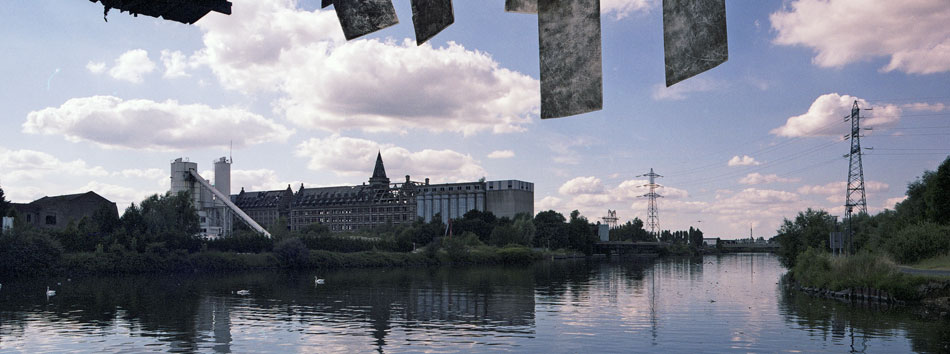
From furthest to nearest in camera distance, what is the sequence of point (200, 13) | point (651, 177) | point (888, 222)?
point (651, 177) → point (888, 222) → point (200, 13)

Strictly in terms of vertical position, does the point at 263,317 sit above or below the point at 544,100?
below

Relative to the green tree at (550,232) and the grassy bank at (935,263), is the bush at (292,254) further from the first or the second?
the grassy bank at (935,263)

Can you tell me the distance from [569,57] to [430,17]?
2.14ft

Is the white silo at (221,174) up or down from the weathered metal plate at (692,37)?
up

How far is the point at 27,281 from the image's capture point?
80.4 m

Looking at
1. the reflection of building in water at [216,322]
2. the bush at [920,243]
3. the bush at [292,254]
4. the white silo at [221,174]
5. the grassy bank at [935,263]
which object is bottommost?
the reflection of building in water at [216,322]

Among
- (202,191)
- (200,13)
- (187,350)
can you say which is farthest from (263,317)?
(202,191)

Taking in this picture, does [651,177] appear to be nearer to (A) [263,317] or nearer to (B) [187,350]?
(A) [263,317]

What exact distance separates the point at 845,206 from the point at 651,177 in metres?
95.1

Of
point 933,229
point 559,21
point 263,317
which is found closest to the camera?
point 559,21

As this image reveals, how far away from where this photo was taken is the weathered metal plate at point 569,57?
110 inches

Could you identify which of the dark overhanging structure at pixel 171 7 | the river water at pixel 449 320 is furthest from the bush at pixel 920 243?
the dark overhanging structure at pixel 171 7

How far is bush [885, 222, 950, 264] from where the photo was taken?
52.7m

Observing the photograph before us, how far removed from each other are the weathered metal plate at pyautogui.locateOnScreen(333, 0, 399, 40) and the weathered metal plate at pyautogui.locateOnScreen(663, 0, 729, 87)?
1140 mm
